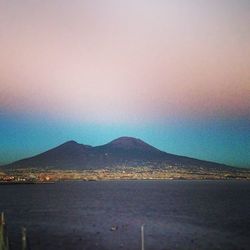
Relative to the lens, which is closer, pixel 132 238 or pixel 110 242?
pixel 110 242

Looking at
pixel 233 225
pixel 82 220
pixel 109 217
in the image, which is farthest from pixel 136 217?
pixel 233 225

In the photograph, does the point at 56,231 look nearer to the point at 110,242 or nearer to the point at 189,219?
the point at 110,242

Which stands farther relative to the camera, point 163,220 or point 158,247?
point 163,220

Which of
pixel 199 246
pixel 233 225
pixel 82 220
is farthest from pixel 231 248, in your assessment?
pixel 82 220

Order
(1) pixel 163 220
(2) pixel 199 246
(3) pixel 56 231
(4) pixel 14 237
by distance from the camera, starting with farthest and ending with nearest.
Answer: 1. (1) pixel 163 220
2. (3) pixel 56 231
3. (4) pixel 14 237
4. (2) pixel 199 246

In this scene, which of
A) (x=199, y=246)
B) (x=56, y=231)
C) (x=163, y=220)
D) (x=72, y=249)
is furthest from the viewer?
(x=163, y=220)

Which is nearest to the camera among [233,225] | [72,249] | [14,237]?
[72,249]

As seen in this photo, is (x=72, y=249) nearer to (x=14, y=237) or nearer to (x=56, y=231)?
(x=14, y=237)

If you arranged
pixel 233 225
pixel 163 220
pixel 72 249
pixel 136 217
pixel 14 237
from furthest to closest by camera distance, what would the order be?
pixel 136 217
pixel 163 220
pixel 233 225
pixel 14 237
pixel 72 249
